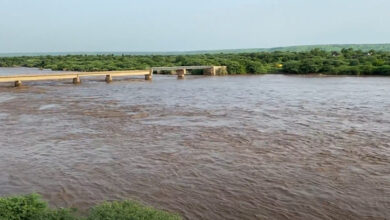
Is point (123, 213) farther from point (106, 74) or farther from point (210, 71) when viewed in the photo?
point (210, 71)

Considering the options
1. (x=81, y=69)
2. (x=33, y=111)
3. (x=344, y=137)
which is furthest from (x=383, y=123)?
(x=81, y=69)

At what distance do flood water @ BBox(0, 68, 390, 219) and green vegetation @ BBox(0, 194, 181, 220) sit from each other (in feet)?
6.19

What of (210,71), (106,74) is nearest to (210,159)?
(106,74)

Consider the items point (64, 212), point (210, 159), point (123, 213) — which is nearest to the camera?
point (123, 213)

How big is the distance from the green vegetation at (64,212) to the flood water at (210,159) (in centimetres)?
189

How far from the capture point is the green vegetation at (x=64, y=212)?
6934mm

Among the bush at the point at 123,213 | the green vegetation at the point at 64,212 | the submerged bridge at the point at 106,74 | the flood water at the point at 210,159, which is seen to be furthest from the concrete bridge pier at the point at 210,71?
the bush at the point at 123,213

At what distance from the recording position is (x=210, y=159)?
14.0 metres

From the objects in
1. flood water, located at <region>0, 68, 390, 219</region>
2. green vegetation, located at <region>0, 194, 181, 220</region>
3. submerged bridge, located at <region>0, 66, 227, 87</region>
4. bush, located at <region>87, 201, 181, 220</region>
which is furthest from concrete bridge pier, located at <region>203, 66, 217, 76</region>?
bush, located at <region>87, 201, 181, 220</region>

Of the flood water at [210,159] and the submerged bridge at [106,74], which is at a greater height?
the submerged bridge at [106,74]

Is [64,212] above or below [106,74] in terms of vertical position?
below

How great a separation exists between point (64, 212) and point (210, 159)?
7.19 meters

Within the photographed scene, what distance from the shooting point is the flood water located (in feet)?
33.1

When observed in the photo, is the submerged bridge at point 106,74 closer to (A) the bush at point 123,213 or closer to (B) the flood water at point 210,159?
(B) the flood water at point 210,159
